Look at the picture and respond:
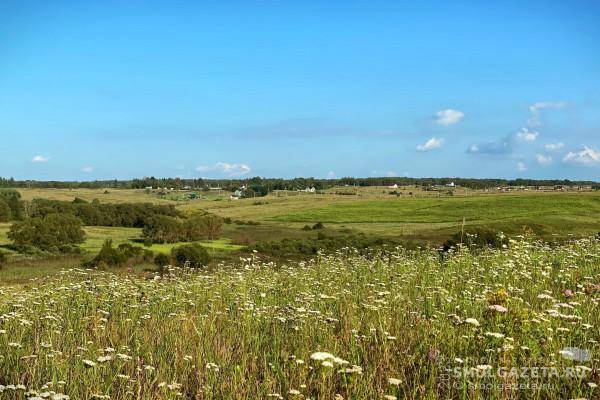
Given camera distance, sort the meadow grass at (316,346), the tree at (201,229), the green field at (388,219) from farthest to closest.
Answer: the tree at (201,229)
the green field at (388,219)
the meadow grass at (316,346)

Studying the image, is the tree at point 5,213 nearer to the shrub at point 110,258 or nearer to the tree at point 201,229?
the tree at point 201,229

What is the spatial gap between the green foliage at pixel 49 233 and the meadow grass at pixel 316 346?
48.7 m

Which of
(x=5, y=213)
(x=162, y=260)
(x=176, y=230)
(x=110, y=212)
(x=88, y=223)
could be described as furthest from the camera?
(x=110, y=212)

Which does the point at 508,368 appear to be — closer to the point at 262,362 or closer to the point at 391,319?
the point at 391,319

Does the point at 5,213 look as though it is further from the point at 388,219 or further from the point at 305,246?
the point at 388,219

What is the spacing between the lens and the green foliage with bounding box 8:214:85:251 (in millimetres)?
53281

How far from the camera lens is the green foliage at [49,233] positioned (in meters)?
53.3

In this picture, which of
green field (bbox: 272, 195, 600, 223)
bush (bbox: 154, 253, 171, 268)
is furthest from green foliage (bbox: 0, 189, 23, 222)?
bush (bbox: 154, 253, 171, 268)

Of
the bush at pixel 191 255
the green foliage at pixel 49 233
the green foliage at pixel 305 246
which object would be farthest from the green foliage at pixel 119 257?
the green foliage at pixel 49 233

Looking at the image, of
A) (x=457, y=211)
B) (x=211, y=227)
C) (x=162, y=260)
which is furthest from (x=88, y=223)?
(x=457, y=211)

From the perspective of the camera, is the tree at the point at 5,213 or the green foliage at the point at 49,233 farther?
the tree at the point at 5,213

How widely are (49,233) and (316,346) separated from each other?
185ft

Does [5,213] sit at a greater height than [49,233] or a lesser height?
greater

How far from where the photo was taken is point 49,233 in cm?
5525
